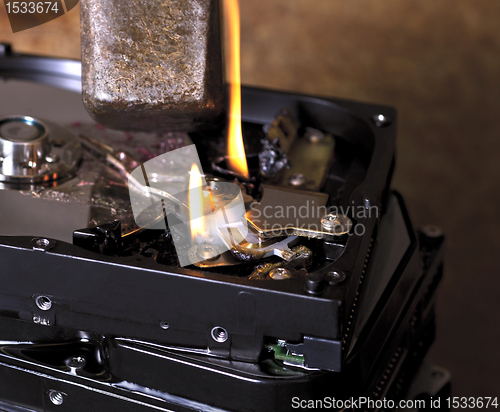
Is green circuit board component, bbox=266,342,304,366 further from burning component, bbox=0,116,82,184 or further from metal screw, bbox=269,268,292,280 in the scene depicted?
burning component, bbox=0,116,82,184

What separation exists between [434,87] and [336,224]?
2.90 feet

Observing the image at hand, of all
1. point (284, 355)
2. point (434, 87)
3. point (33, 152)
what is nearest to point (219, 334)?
point (284, 355)

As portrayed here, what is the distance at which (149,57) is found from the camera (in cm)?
56

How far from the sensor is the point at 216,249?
506 millimetres

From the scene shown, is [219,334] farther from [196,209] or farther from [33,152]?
[33,152]

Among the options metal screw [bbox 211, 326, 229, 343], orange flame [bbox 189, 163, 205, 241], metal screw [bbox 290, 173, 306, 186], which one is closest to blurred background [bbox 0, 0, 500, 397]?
metal screw [bbox 290, 173, 306, 186]

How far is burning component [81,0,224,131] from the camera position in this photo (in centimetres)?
55

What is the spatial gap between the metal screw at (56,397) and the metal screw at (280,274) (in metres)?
0.21

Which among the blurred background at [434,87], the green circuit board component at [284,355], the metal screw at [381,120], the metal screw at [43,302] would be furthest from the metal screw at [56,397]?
the blurred background at [434,87]

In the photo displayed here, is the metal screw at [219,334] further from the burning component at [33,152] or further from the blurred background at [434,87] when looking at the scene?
the blurred background at [434,87]

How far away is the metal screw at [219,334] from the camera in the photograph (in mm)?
463

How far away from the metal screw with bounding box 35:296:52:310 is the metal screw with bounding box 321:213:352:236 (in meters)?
0.23

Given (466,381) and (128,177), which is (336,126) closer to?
(128,177)

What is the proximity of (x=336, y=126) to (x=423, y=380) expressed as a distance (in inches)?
12.3
